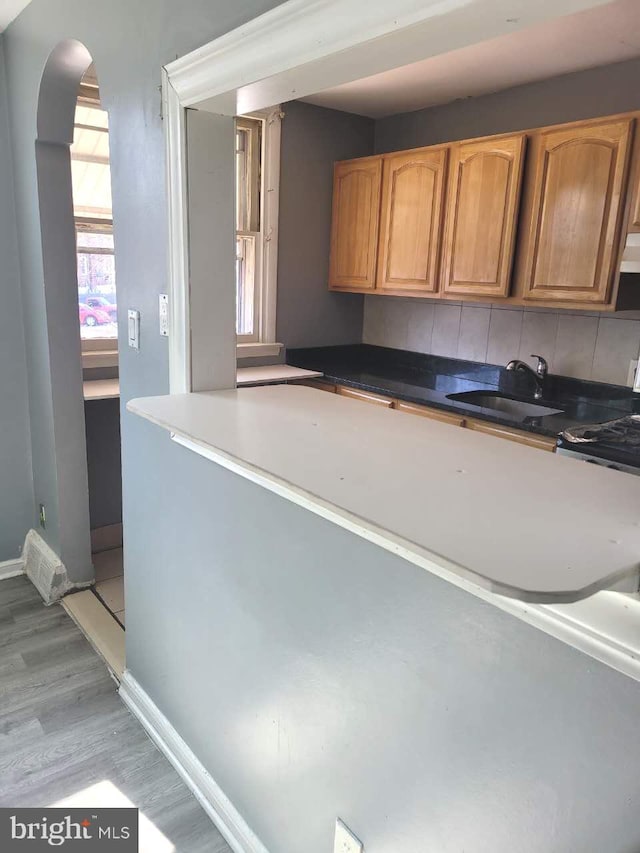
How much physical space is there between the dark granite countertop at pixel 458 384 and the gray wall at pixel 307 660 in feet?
5.26

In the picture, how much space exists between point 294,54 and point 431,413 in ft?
6.92

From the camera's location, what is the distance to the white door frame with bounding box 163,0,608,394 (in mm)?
943

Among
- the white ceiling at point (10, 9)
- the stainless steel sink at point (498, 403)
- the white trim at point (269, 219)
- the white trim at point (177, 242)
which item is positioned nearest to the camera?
the white trim at point (177, 242)

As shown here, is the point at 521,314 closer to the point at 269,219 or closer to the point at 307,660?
the point at 269,219

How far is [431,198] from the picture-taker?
3.41 meters

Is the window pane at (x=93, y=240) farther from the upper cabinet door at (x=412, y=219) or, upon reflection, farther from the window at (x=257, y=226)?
the upper cabinet door at (x=412, y=219)

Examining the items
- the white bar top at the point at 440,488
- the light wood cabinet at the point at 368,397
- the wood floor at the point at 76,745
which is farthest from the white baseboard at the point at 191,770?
the light wood cabinet at the point at 368,397

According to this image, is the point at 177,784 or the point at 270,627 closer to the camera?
the point at 270,627

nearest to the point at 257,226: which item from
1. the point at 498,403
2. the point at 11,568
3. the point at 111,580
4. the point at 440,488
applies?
the point at 498,403

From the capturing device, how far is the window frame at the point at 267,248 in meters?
3.56

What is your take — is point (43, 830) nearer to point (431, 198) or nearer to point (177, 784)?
point (177, 784)

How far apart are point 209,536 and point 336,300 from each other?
2788 millimetres

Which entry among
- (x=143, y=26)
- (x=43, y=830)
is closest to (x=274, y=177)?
(x=143, y=26)

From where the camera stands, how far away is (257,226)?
12.2 ft
